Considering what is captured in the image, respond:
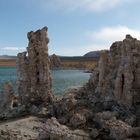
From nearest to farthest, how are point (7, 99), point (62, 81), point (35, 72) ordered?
point (7, 99) < point (35, 72) < point (62, 81)

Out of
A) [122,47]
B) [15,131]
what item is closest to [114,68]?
[122,47]

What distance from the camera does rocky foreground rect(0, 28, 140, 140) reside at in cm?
2636

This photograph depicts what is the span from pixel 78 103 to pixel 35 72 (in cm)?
657

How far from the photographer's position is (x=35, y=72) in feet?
125

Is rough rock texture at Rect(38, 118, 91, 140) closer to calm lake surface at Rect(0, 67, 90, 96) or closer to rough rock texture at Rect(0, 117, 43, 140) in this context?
rough rock texture at Rect(0, 117, 43, 140)

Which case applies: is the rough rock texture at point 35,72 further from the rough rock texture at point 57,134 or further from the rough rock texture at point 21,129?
the rough rock texture at point 57,134

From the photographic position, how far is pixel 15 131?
28516mm

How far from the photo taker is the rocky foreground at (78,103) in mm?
26359

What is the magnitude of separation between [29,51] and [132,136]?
16.5 m

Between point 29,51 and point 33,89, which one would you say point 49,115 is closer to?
point 33,89

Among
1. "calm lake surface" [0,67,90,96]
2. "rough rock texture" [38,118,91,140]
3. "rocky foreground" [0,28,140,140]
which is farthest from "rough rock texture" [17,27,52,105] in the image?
"calm lake surface" [0,67,90,96]

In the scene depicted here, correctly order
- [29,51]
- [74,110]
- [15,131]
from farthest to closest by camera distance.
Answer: [29,51]
[74,110]
[15,131]

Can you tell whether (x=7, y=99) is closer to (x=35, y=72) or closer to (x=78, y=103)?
(x=35, y=72)

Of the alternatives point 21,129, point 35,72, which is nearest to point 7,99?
point 35,72
